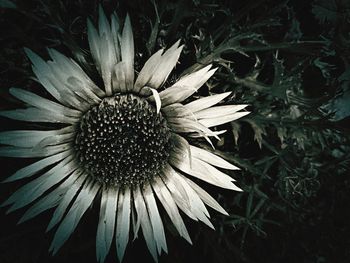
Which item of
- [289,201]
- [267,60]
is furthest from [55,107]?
[289,201]

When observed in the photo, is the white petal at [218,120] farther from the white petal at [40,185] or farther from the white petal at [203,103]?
the white petal at [40,185]

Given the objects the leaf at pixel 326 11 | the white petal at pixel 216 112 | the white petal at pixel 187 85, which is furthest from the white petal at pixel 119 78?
the leaf at pixel 326 11

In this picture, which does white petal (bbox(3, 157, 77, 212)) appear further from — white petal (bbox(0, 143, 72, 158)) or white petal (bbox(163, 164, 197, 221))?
white petal (bbox(163, 164, 197, 221))

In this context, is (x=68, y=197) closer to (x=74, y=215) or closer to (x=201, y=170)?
(x=74, y=215)

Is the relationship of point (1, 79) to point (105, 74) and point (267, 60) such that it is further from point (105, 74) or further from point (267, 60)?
point (267, 60)

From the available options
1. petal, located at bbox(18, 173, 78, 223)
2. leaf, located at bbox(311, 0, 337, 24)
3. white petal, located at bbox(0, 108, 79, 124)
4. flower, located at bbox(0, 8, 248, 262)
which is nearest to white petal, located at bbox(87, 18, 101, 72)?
flower, located at bbox(0, 8, 248, 262)

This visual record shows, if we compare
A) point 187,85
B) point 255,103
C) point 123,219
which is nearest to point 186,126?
point 187,85
